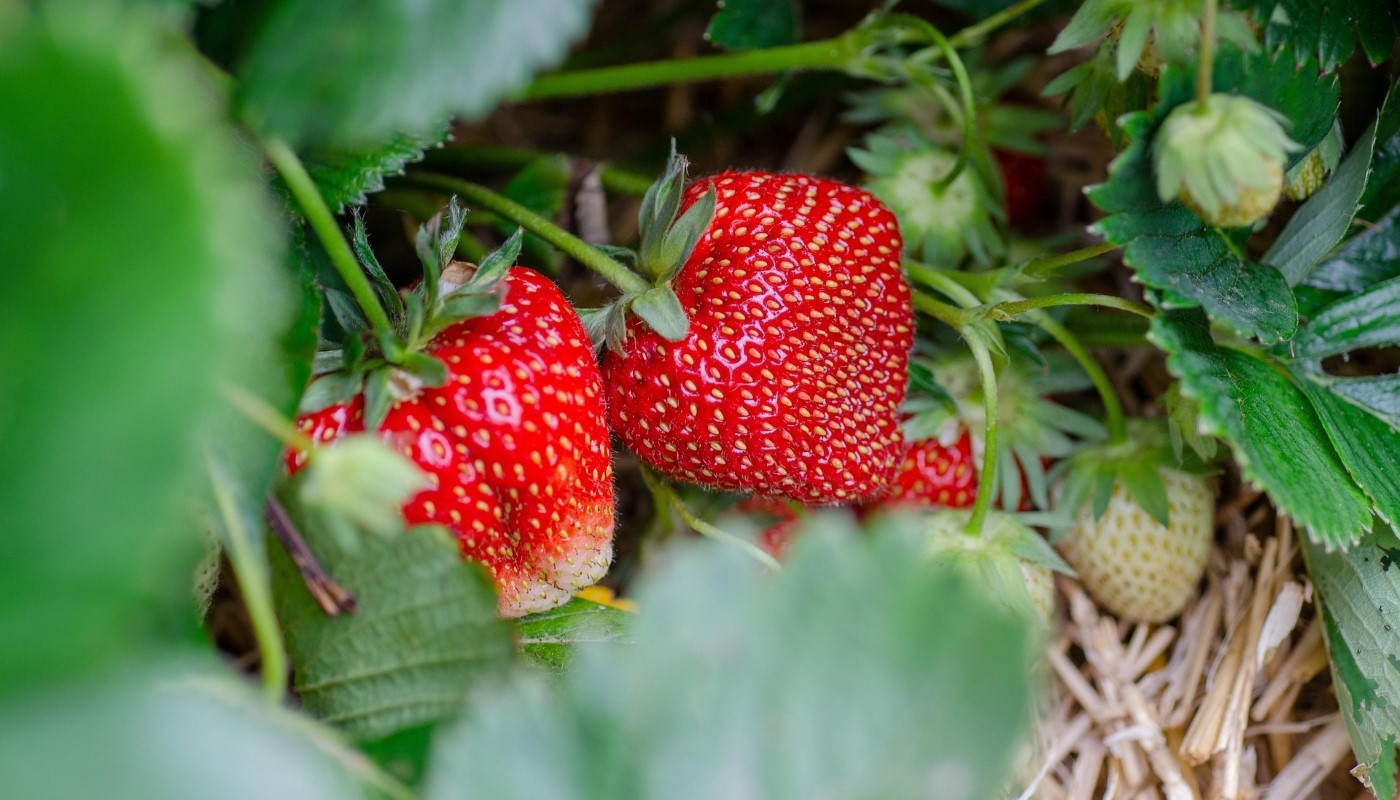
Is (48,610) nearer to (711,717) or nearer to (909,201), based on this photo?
(711,717)

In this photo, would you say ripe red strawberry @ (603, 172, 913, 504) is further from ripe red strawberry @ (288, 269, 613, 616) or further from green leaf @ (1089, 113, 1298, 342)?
green leaf @ (1089, 113, 1298, 342)

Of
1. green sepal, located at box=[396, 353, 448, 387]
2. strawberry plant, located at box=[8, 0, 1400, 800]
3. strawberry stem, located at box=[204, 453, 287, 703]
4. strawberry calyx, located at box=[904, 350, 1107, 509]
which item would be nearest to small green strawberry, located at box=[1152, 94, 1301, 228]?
strawberry plant, located at box=[8, 0, 1400, 800]

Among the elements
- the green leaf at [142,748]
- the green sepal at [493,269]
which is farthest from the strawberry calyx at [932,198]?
the green leaf at [142,748]

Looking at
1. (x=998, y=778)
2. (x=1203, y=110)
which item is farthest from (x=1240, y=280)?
(x=998, y=778)

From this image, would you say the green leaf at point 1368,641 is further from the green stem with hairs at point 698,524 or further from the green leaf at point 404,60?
the green leaf at point 404,60

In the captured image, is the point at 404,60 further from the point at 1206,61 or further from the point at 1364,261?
the point at 1364,261

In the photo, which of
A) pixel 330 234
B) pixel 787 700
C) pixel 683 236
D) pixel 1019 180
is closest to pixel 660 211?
pixel 683 236
